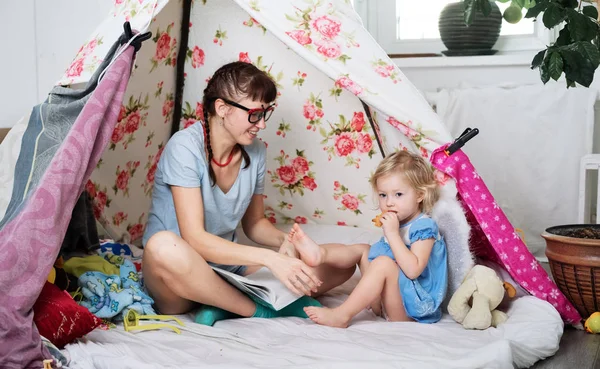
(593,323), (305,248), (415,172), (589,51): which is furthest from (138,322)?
(589,51)

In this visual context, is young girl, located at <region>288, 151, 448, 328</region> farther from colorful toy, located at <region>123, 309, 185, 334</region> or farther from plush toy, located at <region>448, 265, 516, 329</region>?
colorful toy, located at <region>123, 309, 185, 334</region>

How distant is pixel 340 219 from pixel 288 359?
123cm

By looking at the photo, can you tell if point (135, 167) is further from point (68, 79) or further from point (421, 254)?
point (421, 254)

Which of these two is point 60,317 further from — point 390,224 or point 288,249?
point 390,224

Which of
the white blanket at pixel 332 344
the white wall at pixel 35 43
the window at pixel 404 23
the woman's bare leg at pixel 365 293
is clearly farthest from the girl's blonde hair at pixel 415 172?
the window at pixel 404 23

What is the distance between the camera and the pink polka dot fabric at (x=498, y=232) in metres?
2.16

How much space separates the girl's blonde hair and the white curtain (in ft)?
4.22

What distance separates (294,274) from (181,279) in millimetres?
290

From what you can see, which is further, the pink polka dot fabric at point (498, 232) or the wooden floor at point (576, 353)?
the pink polka dot fabric at point (498, 232)

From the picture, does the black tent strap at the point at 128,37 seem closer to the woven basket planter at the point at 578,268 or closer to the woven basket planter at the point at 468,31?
the woven basket planter at the point at 578,268

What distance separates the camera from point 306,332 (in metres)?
2.00

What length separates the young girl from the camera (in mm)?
2033

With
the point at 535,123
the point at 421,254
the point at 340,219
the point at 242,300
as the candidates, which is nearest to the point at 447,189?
the point at 421,254

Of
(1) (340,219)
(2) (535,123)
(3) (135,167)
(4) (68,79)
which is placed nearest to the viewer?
(4) (68,79)
